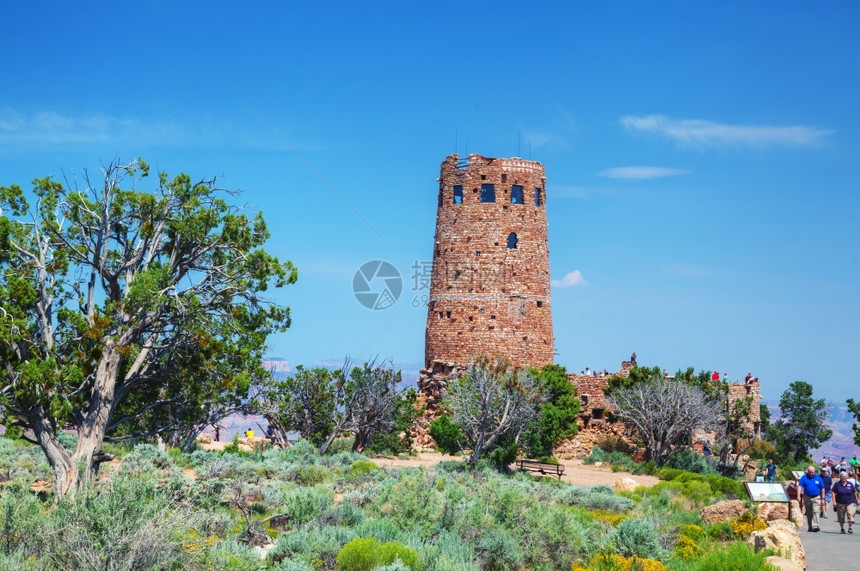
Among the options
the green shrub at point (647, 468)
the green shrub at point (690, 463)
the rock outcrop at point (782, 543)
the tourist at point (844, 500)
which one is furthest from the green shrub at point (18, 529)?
the green shrub at point (690, 463)

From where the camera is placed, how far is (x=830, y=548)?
49.0 ft

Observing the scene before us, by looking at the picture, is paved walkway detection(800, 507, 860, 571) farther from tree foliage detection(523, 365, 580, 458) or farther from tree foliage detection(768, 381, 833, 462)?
tree foliage detection(768, 381, 833, 462)

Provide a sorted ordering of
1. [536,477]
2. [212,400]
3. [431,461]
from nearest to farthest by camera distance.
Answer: [212,400] → [536,477] → [431,461]

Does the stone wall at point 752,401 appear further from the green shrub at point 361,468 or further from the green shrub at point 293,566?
the green shrub at point 293,566

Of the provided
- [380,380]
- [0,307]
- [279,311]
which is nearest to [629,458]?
[380,380]

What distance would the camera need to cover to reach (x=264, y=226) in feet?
59.9

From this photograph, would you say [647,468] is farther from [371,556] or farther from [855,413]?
[371,556]

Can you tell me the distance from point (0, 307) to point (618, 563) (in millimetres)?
10734

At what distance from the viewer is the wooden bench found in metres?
28.9

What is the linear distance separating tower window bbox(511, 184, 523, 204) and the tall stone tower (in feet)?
0.13

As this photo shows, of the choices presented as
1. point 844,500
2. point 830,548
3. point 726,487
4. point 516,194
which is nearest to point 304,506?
point 830,548

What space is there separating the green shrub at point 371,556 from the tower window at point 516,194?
26.7 meters

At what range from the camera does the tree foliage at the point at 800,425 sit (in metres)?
48.2

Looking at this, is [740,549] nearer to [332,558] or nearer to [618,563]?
[618,563]
